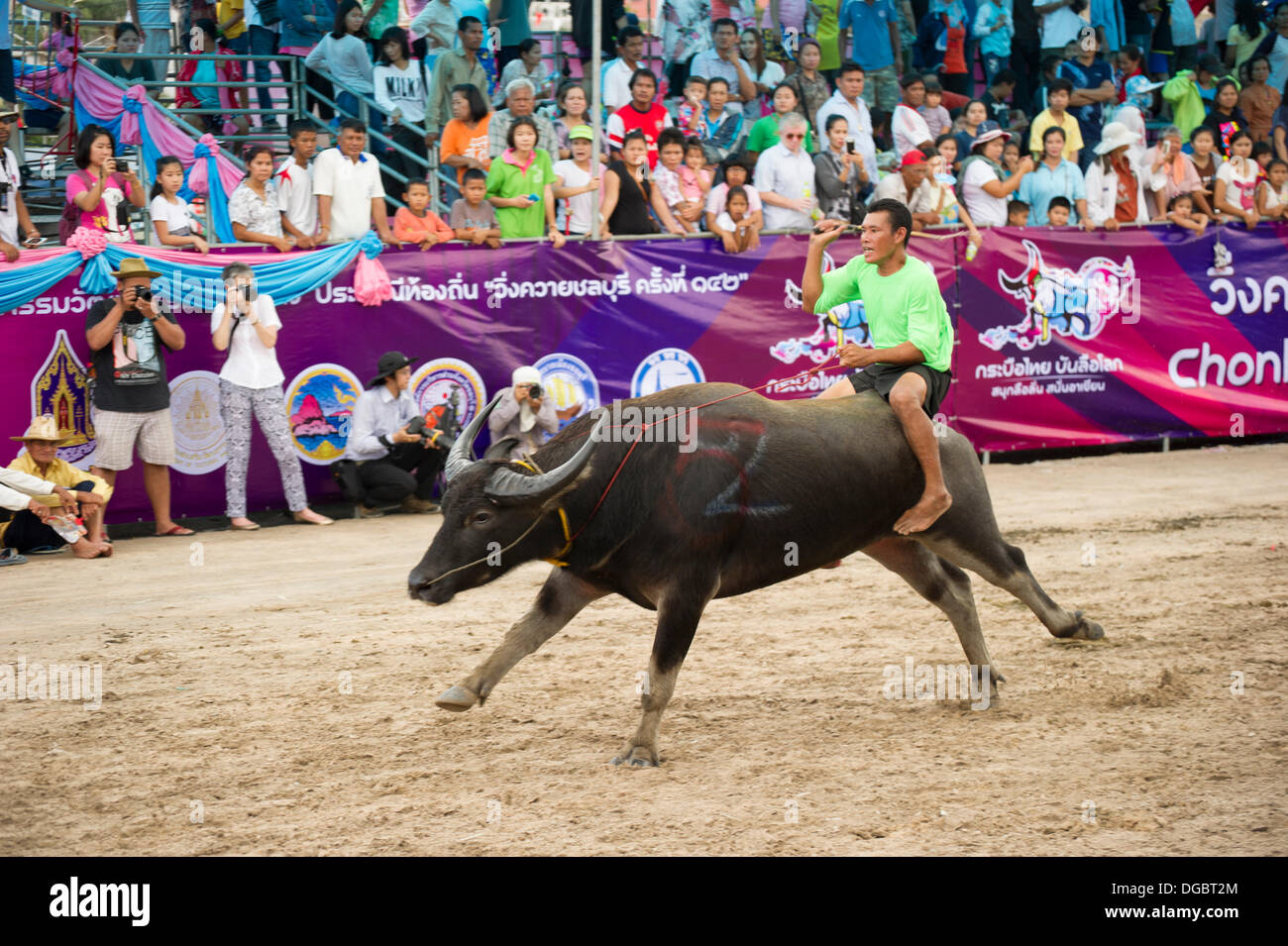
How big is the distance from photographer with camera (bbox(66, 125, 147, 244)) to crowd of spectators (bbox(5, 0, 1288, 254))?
0.08 ft

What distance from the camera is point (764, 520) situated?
20.9ft

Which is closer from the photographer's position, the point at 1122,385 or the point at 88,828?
the point at 88,828

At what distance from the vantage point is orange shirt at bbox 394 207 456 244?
12434 millimetres

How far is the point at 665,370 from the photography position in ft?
43.4

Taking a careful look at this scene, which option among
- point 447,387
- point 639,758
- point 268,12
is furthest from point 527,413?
point 268,12

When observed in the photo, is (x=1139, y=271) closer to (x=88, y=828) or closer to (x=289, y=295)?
(x=289, y=295)

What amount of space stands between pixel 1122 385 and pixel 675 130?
560 centimetres

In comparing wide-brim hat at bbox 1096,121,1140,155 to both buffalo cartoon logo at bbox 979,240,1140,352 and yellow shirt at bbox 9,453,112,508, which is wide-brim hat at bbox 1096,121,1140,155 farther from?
yellow shirt at bbox 9,453,112,508

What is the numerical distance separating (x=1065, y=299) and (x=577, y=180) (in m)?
5.30

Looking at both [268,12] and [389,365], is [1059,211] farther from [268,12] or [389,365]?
[268,12]

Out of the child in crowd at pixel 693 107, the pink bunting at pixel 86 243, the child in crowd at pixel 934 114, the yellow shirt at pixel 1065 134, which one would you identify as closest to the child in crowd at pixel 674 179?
the child in crowd at pixel 693 107

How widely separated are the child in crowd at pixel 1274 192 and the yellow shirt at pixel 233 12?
11793 millimetres

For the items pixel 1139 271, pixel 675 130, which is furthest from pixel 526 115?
pixel 1139 271

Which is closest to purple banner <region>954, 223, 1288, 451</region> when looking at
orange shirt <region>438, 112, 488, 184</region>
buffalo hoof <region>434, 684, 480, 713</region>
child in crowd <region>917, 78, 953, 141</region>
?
child in crowd <region>917, 78, 953, 141</region>
